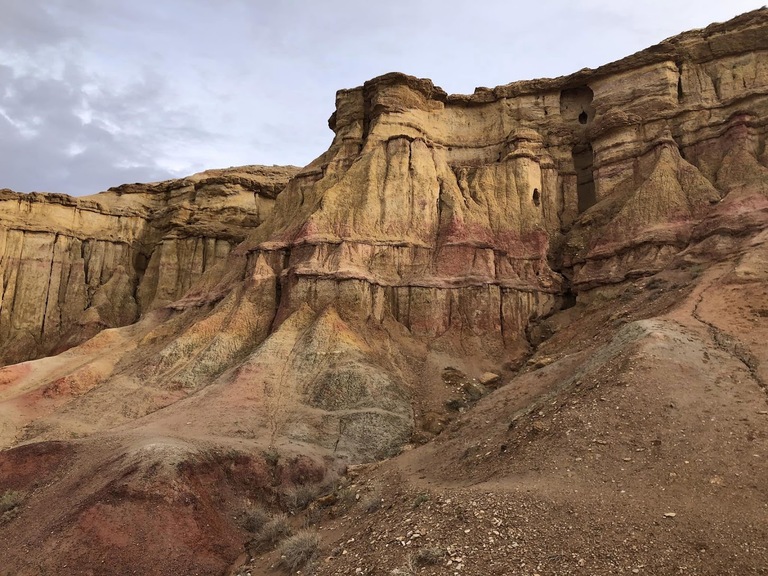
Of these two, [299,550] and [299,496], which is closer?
[299,550]

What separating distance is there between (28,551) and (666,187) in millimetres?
29432

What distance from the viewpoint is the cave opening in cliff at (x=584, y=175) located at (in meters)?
33.5

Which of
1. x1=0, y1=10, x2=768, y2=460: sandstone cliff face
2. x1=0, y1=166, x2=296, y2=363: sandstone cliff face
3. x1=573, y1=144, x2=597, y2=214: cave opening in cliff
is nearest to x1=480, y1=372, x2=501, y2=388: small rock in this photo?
x1=0, y1=10, x2=768, y2=460: sandstone cliff face

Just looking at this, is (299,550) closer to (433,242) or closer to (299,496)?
(299,496)

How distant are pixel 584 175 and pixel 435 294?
1377 cm

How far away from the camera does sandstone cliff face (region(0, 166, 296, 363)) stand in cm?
4628

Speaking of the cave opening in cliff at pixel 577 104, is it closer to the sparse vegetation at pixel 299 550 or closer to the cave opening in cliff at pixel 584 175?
the cave opening in cliff at pixel 584 175

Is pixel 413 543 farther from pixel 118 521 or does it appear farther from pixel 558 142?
pixel 558 142

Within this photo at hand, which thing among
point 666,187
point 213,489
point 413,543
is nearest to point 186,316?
point 213,489

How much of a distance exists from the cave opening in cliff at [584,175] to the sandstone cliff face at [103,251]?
91.3 ft

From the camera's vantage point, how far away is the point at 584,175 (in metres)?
34.2

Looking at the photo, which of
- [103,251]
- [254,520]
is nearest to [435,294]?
[254,520]

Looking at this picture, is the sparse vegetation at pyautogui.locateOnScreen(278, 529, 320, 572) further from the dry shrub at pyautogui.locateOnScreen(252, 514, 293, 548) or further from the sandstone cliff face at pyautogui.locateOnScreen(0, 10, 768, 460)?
the sandstone cliff face at pyautogui.locateOnScreen(0, 10, 768, 460)

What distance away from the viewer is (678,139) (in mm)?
30781
